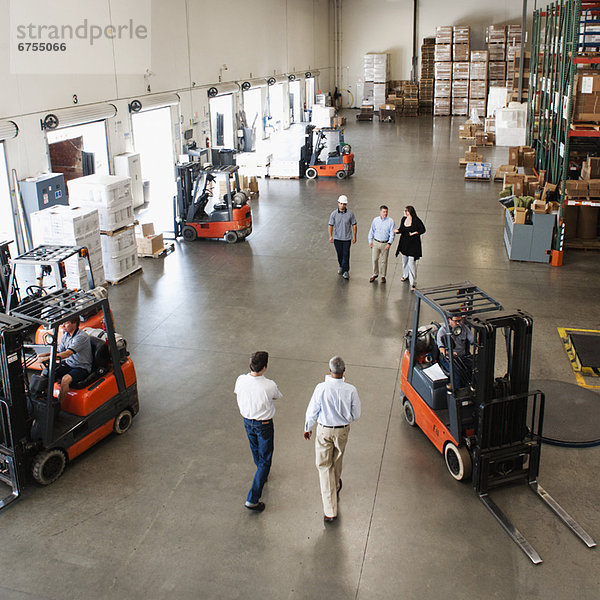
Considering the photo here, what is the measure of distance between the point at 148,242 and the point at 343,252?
176 inches

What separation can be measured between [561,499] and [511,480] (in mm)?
489

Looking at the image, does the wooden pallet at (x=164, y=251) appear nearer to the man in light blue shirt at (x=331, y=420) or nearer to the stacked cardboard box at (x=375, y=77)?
the man in light blue shirt at (x=331, y=420)

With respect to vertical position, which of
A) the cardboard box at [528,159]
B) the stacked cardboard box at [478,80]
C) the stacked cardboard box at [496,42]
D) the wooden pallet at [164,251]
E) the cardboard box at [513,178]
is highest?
the stacked cardboard box at [496,42]

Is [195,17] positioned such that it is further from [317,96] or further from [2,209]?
[317,96]

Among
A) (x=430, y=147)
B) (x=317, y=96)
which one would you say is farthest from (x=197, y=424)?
(x=317, y=96)

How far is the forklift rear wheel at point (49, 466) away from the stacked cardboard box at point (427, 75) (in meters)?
37.6

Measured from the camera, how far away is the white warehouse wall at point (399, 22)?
126 feet

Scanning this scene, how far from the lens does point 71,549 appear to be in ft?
18.8

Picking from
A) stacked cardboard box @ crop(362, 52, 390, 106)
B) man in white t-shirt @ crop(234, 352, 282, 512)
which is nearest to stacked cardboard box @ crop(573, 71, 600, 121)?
man in white t-shirt @ crop(234, 352, 282, 512)

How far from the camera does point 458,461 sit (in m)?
6.42

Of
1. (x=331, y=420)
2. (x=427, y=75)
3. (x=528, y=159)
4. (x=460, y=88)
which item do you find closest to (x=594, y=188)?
(x=528, y=159)

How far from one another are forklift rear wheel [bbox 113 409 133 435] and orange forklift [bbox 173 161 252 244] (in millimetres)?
8121

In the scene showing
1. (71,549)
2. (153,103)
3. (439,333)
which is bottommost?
(71,549)

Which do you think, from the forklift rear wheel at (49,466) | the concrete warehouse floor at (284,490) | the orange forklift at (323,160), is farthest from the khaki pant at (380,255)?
the orange forklift at (323,160)
